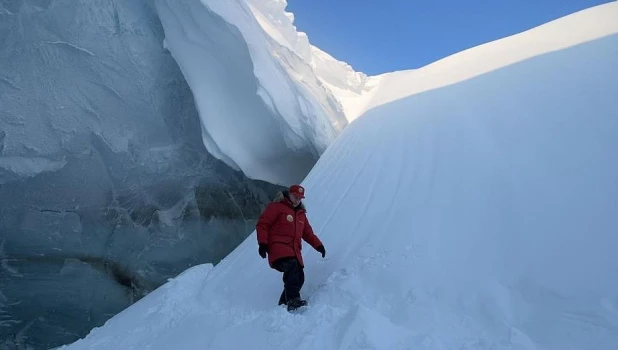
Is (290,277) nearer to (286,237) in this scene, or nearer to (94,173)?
(286,237)

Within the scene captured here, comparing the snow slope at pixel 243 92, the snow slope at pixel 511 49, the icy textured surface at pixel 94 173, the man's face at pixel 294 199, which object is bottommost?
the icy textured surface at pixel 94 173

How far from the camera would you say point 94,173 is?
6867 mm

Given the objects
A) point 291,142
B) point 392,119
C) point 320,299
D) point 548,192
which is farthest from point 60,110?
point 548,192

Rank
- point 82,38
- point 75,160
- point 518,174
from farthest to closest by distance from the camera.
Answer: point 75,160
point 82,38
point 518,174

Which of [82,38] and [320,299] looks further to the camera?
[82,38]

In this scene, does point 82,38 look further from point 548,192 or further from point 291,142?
point 548,192

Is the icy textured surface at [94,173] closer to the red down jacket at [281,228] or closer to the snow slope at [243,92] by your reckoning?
the snow slope at [243,92]

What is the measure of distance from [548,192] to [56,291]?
267 inches

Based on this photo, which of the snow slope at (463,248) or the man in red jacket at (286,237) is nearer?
the snow slope at (463,248)

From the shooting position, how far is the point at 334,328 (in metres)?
2.67

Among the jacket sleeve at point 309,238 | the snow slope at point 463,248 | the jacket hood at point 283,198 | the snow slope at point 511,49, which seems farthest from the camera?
the snow slope at point 511,49

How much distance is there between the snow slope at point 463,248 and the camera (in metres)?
2.38

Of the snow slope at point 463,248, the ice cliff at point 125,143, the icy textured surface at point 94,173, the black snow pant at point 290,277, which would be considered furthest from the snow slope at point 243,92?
the black snow pant at point 290,277

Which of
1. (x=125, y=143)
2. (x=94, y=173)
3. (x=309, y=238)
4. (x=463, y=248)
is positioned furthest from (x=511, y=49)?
(x=94, y=173)
